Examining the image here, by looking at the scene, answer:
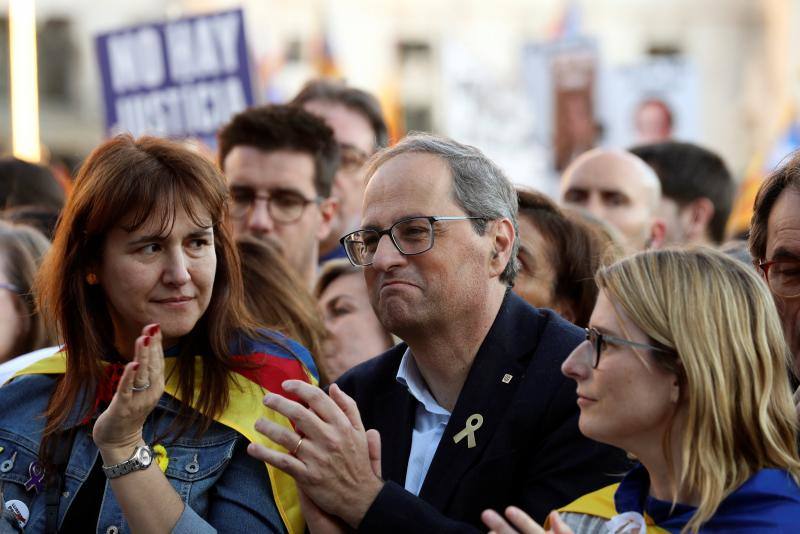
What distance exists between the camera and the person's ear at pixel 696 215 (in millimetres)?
7449

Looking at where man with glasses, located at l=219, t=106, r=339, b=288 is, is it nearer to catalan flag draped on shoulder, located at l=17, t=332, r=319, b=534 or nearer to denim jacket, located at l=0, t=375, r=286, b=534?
catalan flag draped on shoulder, located at l=17, t=332, r=319, b=534

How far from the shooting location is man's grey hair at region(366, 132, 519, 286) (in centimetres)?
415

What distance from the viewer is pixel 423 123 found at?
3944 cm

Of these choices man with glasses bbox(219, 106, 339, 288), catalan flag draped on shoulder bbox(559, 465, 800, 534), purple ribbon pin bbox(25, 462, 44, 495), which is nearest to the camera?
catalan flag draped on shoulder bbox(559, 465, 800, 534)

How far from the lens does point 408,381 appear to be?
418cm

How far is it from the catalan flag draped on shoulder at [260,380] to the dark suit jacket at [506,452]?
0.31 metres

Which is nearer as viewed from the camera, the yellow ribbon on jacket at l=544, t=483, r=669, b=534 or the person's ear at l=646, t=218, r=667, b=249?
the yellow ribbon on jacket at l=544, t=483, r=669, b=534

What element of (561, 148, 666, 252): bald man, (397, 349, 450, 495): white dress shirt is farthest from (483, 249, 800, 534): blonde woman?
(561, 148, 666, 252): bald man

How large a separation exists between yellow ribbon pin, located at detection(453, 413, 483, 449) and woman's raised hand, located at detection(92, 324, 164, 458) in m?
0.87

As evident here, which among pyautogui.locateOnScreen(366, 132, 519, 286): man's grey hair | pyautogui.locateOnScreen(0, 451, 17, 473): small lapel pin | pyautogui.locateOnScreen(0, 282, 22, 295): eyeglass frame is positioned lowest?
pyautogui.locateOnScreen(0, 451, 17, 473): small lapel pin

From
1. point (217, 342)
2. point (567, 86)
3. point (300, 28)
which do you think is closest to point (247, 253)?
point (217, 342)

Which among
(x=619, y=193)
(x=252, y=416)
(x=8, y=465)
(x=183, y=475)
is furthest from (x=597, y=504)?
(x=619, y=193)

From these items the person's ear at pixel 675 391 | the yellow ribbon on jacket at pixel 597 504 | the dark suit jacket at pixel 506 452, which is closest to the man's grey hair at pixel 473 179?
the dark suit jacket at pixel 506 452

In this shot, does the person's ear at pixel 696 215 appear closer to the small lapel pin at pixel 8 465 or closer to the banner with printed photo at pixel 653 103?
the banner with printed photo at pixel 653 103
